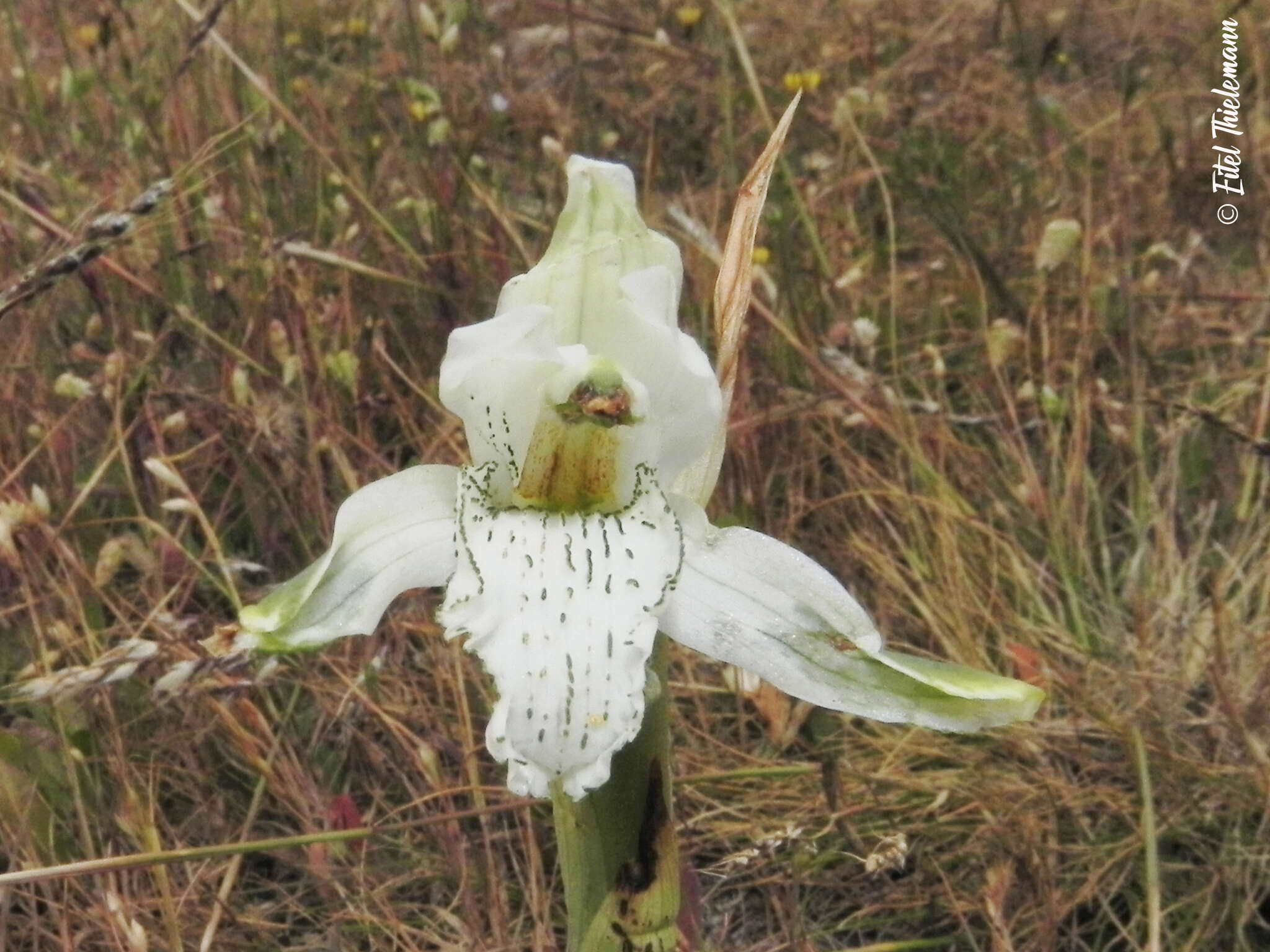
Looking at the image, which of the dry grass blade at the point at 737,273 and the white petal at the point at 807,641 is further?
the dry grass blade at the point at 737,273

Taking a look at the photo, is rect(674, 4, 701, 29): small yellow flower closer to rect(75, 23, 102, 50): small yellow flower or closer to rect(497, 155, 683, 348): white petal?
rect(75, 23, 102, 50): small yellow flower

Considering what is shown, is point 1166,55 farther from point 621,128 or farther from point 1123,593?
point 1123,593

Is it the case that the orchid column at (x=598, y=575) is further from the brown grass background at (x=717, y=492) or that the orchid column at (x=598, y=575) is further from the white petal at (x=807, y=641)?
the brown grass background at (x=717, y=492)

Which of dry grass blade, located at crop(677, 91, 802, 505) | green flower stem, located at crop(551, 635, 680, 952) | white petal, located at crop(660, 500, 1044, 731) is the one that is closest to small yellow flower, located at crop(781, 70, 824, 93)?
dry grass blade, located at crop(677, 91, 802, 505)

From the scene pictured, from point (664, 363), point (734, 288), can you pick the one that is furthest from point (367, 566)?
point (734, 288)

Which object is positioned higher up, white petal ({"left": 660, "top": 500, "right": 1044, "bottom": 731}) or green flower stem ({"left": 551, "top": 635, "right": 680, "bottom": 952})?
white petal ({"left": 660, "top": 500, "right": 1044, "bottom": 731})

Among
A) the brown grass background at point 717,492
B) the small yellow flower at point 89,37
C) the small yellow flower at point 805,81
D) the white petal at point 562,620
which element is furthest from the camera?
the small yellow flower at point 805,81

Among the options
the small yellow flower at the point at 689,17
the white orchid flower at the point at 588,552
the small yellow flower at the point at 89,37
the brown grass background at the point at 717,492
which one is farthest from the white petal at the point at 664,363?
the small yellow flower at the point at 689,17

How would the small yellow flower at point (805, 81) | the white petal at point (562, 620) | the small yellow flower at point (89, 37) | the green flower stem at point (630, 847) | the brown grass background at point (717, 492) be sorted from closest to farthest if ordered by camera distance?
the white petal at point (562, 620) → the green flower stem at point (630, 847) → the brown grass background at point (717, 492) → the small yellow flower at point (89, 37) → the small yellow flower at point (805, 81)
